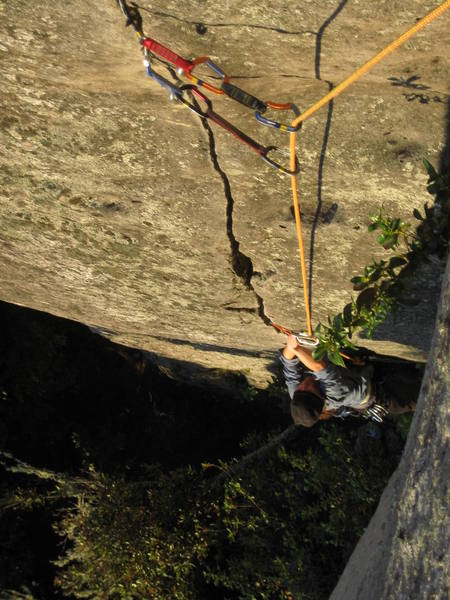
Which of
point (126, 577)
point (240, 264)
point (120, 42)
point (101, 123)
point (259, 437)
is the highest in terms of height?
point (120, 42)

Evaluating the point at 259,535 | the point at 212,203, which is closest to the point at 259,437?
the point at 259,535

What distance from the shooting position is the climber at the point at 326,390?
399cm

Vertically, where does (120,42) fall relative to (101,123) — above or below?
above

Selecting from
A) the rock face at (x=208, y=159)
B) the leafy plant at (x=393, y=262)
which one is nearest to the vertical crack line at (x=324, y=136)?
the rock face at (x=208, y=159)

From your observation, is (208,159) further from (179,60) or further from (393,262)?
(393,262)

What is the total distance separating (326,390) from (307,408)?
0.27m

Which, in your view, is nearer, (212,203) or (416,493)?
(416,493)

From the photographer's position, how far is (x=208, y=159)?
3324 mm

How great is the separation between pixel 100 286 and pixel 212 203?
1434mm

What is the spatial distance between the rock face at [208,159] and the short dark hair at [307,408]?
0.58m

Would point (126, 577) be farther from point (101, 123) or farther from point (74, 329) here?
point (101, 123)

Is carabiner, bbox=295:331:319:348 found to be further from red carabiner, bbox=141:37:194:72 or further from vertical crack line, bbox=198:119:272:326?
red carabiner, bbox=141:37:194:72

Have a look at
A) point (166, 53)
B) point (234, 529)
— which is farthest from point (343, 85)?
point (234, 529)

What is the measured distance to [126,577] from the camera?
5613 mm
